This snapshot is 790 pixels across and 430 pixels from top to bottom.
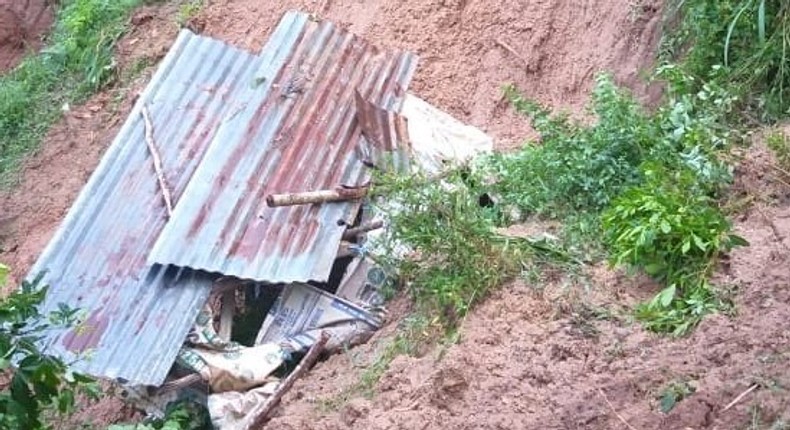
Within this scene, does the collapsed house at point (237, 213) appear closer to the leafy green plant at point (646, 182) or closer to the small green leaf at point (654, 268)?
the leafy green plant at point (646, 182)

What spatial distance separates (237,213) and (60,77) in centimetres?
476

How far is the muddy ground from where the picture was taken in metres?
4.65

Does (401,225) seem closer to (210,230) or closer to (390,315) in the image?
(390,315)

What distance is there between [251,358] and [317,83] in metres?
2.12

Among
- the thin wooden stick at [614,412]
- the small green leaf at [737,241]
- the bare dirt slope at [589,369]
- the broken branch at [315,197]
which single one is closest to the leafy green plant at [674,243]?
the small green leaf at [737,241]

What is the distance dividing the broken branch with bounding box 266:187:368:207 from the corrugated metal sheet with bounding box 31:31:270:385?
23.8 inches

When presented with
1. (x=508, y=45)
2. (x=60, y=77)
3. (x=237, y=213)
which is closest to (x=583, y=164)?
(x=237, y=213)

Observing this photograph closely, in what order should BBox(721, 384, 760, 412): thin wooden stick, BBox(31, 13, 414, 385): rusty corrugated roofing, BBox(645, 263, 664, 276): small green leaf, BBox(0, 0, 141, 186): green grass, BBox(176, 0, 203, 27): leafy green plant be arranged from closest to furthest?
BBox(721, 384, 760, 412): thin wooden stick → BBox(645, 263, 664, 276): small green leaf → BBox(31, 13, 414, 385): rusty corrugated roofing → BBox(176, 0, 203, 27): leafy green plant → BBox(0, 0, 141, 186): green grass

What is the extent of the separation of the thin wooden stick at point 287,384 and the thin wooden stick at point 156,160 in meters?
1.28

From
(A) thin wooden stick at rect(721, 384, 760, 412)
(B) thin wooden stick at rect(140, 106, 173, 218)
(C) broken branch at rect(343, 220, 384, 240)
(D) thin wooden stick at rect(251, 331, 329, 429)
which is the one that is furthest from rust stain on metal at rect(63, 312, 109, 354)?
(A) thin wooden stick at rect(721, 384, 760, 412)

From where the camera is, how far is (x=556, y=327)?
551 centimetres

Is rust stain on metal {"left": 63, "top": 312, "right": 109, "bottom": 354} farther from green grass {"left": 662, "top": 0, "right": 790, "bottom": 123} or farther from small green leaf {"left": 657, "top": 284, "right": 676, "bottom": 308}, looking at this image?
green grass {"left": 662, "top": 0, "right": 790, "bottom": 123}

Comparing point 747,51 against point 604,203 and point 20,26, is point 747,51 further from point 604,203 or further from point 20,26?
point 20,26

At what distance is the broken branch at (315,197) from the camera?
22.3 feet
